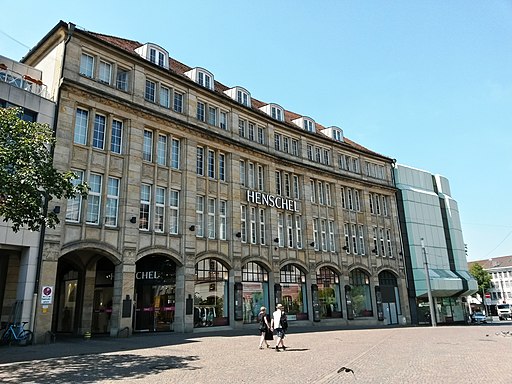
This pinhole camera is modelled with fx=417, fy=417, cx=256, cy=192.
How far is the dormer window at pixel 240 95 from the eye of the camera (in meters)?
31.9

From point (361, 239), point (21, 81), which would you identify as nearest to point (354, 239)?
point (361, 239)

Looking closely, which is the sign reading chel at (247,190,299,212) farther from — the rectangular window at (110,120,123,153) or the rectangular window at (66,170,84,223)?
the rectangular window at (66,170,84,223)

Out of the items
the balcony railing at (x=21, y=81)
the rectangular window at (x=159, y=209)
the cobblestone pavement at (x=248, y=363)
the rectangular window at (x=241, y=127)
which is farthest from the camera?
the rectangular window at (x=241, y=127)

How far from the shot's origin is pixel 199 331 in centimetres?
2445

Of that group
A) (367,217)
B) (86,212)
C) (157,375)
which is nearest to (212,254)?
(86,212)

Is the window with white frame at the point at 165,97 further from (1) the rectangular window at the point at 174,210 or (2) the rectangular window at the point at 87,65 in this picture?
(1) the rectangular window at the point at 174,210

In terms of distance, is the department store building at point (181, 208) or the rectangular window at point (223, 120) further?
the rectangular window at point (223, 120)

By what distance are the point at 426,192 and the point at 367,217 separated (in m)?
10.7

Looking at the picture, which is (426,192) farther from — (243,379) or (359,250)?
(243,379)

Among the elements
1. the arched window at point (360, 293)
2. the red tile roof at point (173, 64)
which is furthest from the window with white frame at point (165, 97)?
the arched window at point (360, 293)

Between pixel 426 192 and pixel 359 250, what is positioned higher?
pixel 426 192

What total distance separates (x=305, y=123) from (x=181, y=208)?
17417 millimetres

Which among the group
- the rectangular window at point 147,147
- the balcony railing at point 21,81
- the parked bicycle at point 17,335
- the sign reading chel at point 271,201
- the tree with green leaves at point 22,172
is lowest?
the parked bicycle at point 17,335

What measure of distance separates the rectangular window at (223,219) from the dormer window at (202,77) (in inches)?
320
